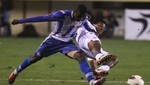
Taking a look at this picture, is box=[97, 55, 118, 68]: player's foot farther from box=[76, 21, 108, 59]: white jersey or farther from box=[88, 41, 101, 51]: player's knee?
box=[76, 21, 108, 59]: white jersey

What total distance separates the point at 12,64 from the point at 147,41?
11629 millimetres

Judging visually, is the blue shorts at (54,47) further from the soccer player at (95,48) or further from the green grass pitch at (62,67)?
the green grass pitch at (62,67)

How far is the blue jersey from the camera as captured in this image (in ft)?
39.0

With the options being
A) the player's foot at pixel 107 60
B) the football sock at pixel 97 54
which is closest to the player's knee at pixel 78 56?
the football sock at pixel 97 54

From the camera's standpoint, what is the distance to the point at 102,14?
31781 millimetres

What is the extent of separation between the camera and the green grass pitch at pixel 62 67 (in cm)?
Result: 1346

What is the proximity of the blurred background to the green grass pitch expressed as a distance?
402 centimetres

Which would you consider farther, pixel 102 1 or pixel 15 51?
pixel 102 1

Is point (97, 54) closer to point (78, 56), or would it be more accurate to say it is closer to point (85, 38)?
point (78, 56)

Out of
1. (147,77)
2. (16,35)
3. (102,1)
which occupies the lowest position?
(16,35)

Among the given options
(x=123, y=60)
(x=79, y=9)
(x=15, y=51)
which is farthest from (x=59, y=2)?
(x=79, y=9)

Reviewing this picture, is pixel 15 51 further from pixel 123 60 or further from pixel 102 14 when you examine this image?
pixel 102 14

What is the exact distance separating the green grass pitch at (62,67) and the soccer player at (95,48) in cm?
139

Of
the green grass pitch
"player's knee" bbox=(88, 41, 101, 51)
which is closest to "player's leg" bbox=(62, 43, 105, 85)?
"player's knee" bbox=(88, 41, 101, 51)
